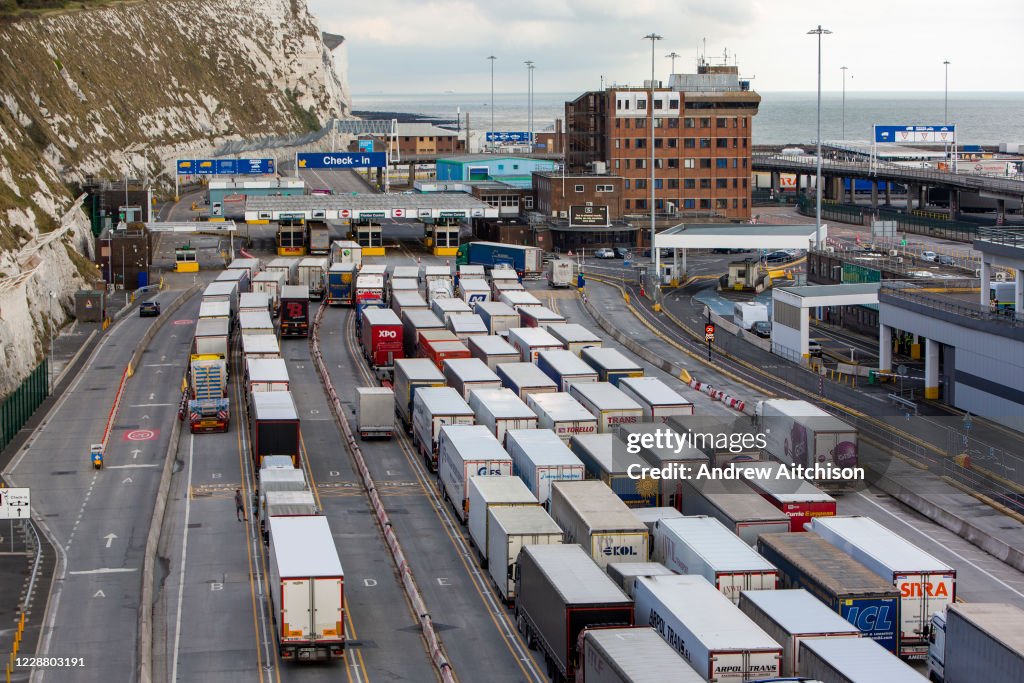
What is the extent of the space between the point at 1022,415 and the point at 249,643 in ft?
145

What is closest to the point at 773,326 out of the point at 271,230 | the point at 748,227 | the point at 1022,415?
the point at 1022,415

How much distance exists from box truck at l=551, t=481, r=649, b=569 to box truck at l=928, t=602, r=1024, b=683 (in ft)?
34.7

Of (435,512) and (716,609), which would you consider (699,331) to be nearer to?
(435,512)

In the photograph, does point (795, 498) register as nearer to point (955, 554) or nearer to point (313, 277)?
point (955, 554)

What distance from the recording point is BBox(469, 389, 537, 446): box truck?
64938 mm

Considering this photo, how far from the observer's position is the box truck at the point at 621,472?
2188 inches

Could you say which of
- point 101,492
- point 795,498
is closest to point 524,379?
point 101,492

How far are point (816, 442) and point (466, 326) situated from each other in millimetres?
34325

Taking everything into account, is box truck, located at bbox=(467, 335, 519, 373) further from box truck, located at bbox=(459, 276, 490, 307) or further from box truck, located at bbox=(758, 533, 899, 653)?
box truck, located at bbox=(758, 533, 899, 653)

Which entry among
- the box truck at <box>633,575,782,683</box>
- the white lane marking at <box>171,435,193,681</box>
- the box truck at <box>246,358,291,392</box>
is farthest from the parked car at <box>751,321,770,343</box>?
the box truck at <box>633,575,782,683</box>

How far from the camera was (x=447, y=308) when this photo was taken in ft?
321

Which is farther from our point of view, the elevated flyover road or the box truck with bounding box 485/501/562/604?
the box truck with bounding box 485/501/562/604

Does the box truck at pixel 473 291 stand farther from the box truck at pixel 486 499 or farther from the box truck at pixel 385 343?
the box truck at pixel 486 499

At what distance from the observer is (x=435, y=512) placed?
202 feet
